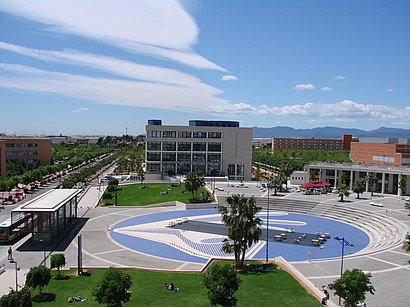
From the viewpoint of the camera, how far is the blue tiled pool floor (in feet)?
144

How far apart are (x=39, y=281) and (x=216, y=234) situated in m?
27.4

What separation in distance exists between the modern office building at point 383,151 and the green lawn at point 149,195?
4349cm

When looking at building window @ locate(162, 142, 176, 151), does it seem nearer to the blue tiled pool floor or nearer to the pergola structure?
the blue tiled pool floor

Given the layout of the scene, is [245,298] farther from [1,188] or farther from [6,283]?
[1,188]

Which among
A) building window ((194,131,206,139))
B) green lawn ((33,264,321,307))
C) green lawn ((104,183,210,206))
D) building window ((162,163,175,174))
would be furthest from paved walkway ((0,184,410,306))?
building window ((194,131,206,139))

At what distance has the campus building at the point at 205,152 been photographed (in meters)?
109

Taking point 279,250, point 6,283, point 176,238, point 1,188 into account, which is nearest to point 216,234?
point 176,238

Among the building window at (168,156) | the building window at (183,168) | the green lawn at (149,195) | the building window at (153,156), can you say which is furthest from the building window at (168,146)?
the green lawn at (149,195)

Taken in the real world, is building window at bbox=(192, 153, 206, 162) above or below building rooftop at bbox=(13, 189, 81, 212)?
above

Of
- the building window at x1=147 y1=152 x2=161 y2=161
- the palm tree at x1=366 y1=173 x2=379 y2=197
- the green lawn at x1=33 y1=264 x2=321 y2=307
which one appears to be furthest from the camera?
the building window at x1=147 y1=152 x2=161 y2=161

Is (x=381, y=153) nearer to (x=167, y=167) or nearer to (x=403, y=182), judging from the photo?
Answer: (x=403, y=182)

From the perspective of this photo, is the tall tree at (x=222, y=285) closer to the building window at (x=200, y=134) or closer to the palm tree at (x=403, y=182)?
the palm tree at (x=403, y=182)

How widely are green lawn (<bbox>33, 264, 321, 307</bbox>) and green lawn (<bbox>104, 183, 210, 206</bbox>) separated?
36424mm

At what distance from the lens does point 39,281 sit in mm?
28766
